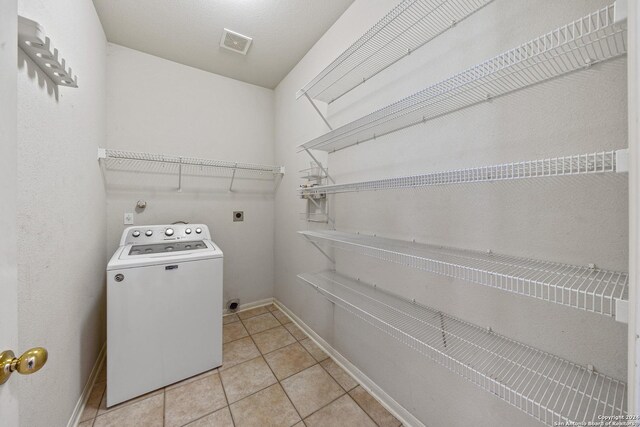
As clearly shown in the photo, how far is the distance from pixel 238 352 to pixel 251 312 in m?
0.71

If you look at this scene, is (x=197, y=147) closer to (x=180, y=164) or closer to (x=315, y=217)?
(x=180, y=164)

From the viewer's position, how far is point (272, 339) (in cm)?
217

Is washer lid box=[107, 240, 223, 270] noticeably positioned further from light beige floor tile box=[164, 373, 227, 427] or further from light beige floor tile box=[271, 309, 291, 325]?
light beige floor tile box=[271, 309, 291, 325]

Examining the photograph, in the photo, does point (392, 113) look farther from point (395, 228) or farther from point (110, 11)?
point (110, 11)

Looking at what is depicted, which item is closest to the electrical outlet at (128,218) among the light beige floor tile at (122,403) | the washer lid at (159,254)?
the washer lid at (159,254)

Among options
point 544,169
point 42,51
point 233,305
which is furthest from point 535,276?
point 233,305

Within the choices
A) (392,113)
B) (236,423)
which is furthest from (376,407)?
(392,113)

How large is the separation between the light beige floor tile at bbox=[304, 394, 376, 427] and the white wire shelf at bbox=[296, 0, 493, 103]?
80.9 inches

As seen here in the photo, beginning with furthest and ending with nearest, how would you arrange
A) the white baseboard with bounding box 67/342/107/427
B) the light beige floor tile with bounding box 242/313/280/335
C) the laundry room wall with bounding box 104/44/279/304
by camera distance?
the light beige floor tile with bounding box 242/313/280/335, the laundry room wall with bounding box 104/44/279/304, the white baseboard with bounding box 67/342/107/427

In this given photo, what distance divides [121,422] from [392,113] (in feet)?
7.41

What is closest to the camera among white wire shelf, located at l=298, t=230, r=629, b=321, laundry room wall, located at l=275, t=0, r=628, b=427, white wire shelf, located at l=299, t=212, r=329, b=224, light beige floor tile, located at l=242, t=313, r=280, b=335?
white wire shelf, located at l=298, t=230, r=629, b=321

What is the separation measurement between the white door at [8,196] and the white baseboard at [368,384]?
156 cm

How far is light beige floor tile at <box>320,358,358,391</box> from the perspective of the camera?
163 cm

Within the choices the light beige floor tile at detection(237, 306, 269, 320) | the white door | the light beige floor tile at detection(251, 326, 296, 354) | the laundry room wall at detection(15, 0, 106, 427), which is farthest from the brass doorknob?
the light beige floor tile at detection(237, 306, 269, 320)
